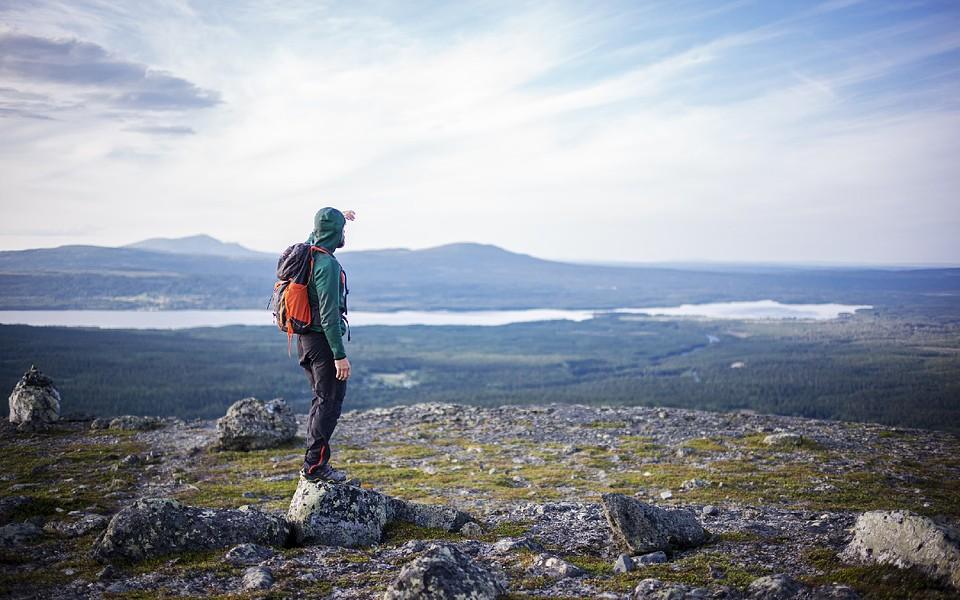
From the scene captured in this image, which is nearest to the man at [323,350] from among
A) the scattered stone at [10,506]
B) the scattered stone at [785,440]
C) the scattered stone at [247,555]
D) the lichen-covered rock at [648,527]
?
the scattered stone at [247,555]

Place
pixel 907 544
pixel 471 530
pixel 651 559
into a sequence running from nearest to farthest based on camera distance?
pixel 907 544 → pixel 651 559 → pixel 471 530

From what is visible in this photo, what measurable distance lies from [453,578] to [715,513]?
6.41 metres

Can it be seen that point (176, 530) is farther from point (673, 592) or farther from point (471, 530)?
point (673, 592)

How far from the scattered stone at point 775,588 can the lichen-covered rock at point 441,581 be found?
3.09 meters

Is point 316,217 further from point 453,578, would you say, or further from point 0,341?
point 0,341

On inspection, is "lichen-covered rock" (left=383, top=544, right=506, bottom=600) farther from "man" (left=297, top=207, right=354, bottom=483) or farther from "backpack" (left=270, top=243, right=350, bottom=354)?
"backpack" (left=270, top=243, right=350, bottom=354)

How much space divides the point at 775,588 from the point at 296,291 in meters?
8.28

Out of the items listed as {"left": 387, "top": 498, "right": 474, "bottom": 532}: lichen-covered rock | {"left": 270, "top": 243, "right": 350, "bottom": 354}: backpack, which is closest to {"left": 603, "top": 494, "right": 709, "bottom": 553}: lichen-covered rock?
{"left": 387, "top": 498, "right": 474, "bottom": 532}: lichen-covered rock

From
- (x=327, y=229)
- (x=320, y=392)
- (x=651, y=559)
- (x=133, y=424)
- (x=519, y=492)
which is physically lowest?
(x=133, y=424)

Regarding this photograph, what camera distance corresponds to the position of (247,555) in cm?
862

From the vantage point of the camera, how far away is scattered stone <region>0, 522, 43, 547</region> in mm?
9469

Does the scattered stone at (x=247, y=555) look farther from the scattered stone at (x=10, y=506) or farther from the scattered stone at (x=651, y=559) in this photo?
the scattered stone at (x=10, y=506)

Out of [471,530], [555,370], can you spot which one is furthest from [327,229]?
[555,370]

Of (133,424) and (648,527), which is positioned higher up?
(648,527)
